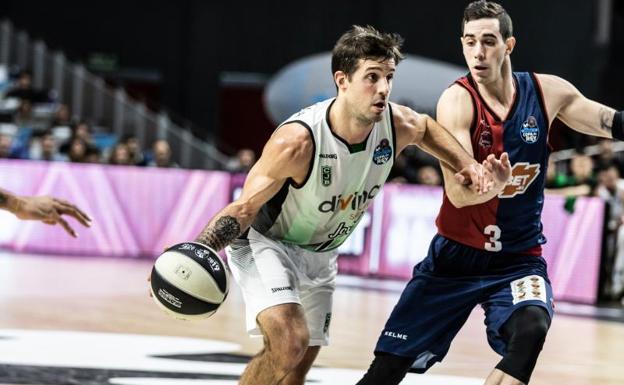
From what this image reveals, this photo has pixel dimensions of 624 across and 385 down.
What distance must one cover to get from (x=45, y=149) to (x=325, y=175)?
41.7ft

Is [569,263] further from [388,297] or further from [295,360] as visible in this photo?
[295,360]

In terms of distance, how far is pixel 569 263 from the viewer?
46.4 feet

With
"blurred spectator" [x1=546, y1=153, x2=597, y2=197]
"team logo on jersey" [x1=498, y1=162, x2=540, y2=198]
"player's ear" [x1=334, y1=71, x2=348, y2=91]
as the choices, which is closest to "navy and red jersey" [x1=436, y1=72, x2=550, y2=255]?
"team logo on jersey" [x1=498, y1=162, x2=540, y2=198]

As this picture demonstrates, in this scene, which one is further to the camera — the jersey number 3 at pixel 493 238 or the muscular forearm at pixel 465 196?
the jersey number 3 at pixel 493 238

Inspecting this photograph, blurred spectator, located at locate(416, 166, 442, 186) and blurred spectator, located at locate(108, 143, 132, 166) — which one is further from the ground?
blurred spectator, located at locate(416, 166, 442, 186)

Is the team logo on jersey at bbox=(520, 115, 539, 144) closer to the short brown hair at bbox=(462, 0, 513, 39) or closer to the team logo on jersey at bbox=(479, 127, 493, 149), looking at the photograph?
the team logo on jersey at bbox=(479, 127, 493, 149)

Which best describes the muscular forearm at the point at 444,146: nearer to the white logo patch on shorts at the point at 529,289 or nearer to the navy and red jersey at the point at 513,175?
the navy and red jersey at the point at 513,175

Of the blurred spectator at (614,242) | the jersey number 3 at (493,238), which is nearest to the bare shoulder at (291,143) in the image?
the jersey number 3 at (493,238)

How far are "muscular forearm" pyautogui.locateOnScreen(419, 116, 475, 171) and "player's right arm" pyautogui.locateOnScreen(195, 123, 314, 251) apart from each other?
642mm

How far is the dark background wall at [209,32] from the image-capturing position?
2797 cm

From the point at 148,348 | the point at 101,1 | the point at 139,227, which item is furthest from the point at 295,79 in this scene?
the point at 148,348

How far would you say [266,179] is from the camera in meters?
5.54

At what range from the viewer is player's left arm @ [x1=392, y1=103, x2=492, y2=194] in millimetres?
5664

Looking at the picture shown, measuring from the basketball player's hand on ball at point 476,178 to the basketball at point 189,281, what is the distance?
4.01ft
